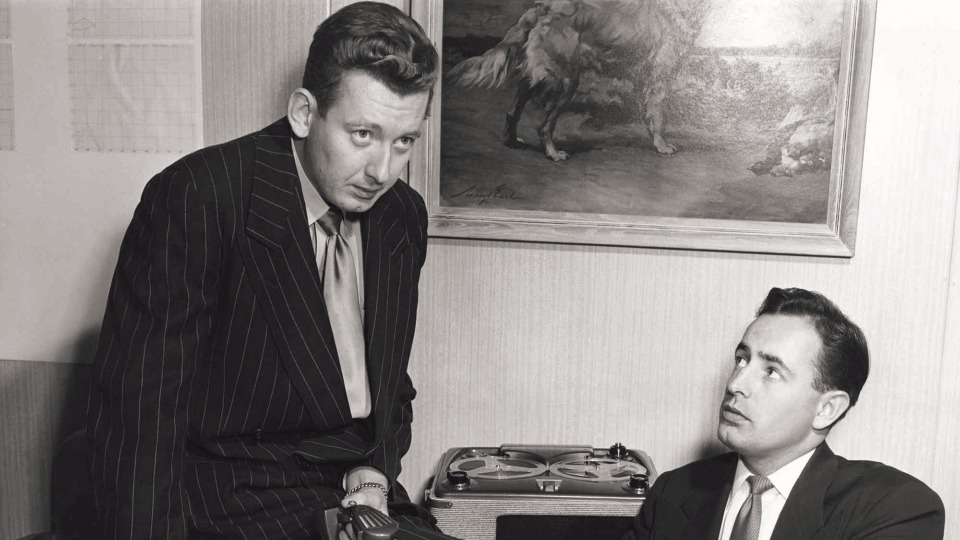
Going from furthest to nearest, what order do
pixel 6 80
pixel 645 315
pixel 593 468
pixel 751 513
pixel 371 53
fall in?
pixel 6 80 < pixel 645 315 < pixel 593 468 < pixel 751 513 < pixel 371 53

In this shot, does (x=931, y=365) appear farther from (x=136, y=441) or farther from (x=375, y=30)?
(x=136, y=441)

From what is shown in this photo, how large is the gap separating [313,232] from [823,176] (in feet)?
5.15

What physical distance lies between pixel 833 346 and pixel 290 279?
1278 millimetres

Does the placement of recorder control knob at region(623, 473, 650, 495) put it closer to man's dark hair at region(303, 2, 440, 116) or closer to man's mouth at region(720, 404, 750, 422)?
man's mouth at region(720, 404, 750, 422)

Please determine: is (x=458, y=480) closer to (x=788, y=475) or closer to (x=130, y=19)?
(x=788, y=475)

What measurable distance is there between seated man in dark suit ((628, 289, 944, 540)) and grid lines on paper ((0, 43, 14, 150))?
2.45m

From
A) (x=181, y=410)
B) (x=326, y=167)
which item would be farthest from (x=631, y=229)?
(x=181, y=410)

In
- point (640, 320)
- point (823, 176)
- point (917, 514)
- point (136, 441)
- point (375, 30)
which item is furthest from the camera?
point (640, 320)

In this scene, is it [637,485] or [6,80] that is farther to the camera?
[6,80]

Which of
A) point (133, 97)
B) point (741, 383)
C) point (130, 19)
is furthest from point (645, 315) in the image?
point (130, 19)

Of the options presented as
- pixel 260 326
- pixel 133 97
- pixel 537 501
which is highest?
pixel 133 97

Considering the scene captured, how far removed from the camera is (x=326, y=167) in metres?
1.77

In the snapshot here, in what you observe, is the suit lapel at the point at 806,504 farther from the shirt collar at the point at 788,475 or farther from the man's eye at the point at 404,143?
the man's eye at the point at 404,143

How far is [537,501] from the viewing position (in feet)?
7.45
